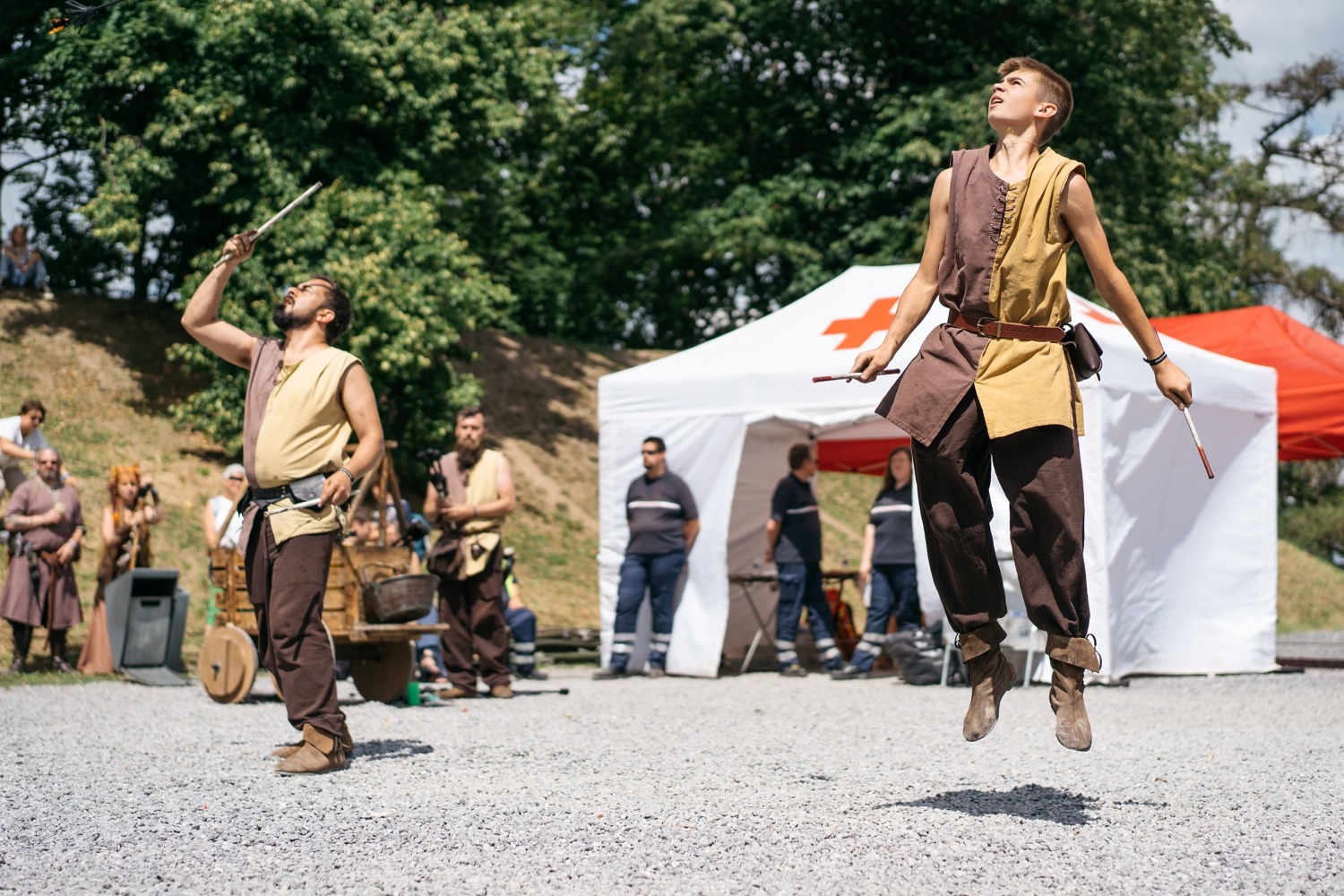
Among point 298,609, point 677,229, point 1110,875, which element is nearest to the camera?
point 1110,875

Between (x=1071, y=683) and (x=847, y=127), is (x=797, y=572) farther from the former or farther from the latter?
(x=847, y=127)

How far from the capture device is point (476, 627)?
946 cm

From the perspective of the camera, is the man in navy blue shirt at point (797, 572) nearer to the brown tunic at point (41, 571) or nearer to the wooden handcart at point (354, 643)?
the wooden handcart at point (354, 643)

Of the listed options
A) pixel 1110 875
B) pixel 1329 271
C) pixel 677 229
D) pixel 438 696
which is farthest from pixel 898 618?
pixel 1329 271

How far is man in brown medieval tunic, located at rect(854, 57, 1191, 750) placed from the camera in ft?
13.8

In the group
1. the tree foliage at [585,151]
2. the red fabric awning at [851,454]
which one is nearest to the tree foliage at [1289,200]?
the tree foliage at [585,151]

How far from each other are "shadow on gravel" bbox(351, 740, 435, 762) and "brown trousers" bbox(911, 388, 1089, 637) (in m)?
2.87

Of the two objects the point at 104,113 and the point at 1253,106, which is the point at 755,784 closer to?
the point at 104,113

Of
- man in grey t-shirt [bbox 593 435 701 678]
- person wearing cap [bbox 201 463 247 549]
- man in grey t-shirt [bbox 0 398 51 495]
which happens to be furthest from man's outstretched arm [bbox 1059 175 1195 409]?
man in grey t-shirt [bbox 0 398 51 495]

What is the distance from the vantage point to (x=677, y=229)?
26266 mm

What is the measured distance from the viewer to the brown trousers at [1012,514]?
4191 millimetres

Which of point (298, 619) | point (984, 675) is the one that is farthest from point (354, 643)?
point (984, 675)

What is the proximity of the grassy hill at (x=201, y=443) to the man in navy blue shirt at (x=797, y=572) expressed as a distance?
326 centimetres

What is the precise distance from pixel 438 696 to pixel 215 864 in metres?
5.72
